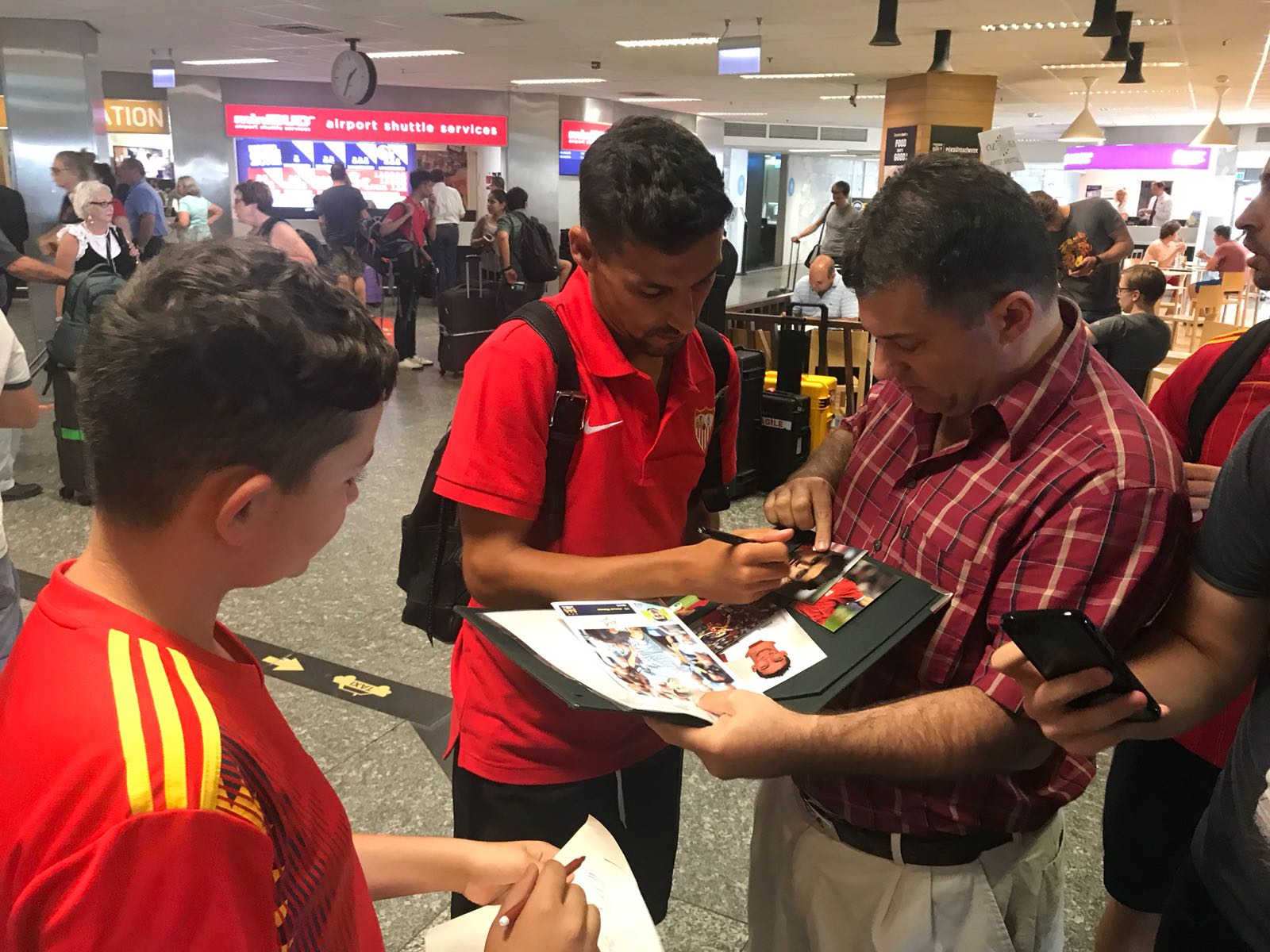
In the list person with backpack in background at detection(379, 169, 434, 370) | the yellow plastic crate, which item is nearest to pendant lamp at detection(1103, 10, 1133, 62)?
the yellow plastic crate

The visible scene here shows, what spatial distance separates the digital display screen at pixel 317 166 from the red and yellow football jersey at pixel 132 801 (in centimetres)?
1598

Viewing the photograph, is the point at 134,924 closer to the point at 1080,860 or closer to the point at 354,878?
the point at 354,878

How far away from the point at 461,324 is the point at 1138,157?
55.6 feet

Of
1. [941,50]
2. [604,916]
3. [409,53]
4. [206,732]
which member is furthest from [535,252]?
[206,732]

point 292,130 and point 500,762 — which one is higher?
point 292,130

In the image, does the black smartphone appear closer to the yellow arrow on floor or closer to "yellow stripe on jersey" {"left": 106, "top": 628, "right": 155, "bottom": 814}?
"yellow stripe on jersey" {"left": 106, "top": 628, "right": 155, "bottom": 814}

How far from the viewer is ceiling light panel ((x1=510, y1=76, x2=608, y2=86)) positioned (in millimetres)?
14008

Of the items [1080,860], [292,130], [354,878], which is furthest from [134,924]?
[292,130]

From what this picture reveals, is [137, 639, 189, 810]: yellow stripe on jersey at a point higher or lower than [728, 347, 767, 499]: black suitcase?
higher

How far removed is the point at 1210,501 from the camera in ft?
3.62

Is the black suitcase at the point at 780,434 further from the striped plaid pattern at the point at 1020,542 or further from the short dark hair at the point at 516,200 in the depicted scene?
the short dark hair at the point at 516,200

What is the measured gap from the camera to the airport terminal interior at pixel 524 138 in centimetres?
293

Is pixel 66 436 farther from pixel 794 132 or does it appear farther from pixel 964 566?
pixel 794 132

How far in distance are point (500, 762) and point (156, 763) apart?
0.84 m
